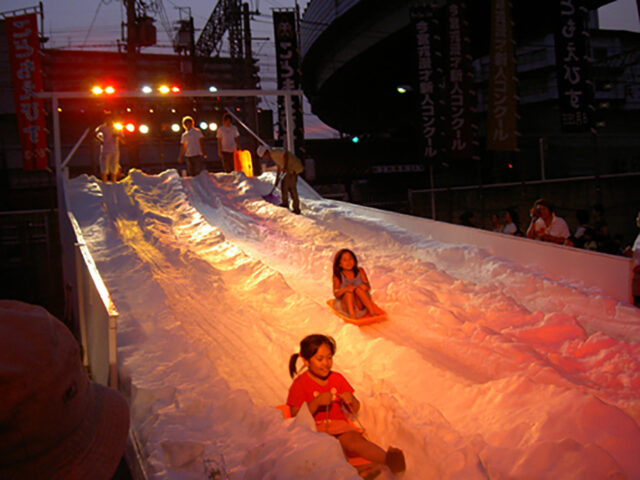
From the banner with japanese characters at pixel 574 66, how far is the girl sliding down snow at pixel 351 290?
975 centimetres

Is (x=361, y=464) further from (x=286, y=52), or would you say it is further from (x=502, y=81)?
(x=286, y=52)

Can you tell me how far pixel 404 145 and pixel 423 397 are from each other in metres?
25.7

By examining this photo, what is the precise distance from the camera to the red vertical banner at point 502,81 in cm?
1490

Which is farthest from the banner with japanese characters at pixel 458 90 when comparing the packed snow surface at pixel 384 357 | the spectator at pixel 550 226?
the spectator at pixel 550 226

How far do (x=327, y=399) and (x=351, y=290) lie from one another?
2.28 meters

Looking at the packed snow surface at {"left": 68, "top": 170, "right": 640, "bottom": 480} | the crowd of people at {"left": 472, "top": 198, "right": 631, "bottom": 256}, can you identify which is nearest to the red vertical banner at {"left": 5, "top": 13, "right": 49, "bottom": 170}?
the packed snow surface at {"left": 68, "top": 170, "right": 640, "bottom": 480}

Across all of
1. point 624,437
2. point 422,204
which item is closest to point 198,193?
point 422,204

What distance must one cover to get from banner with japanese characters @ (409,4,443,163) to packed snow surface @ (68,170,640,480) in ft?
25.6

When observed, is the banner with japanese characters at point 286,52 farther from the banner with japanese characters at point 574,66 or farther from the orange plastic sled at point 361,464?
the orange plastic sled at point 361,464

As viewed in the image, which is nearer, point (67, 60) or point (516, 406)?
point (516, 406)

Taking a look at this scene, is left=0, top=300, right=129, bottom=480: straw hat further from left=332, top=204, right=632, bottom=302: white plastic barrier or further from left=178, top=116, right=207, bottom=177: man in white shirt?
left=178, top=116, right=207, bottom=177: man in white shirt

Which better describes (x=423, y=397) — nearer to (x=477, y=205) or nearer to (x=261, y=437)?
(x=261, y=437)

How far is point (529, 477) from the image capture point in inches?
124

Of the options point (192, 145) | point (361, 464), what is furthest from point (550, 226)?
point (192, 145)
